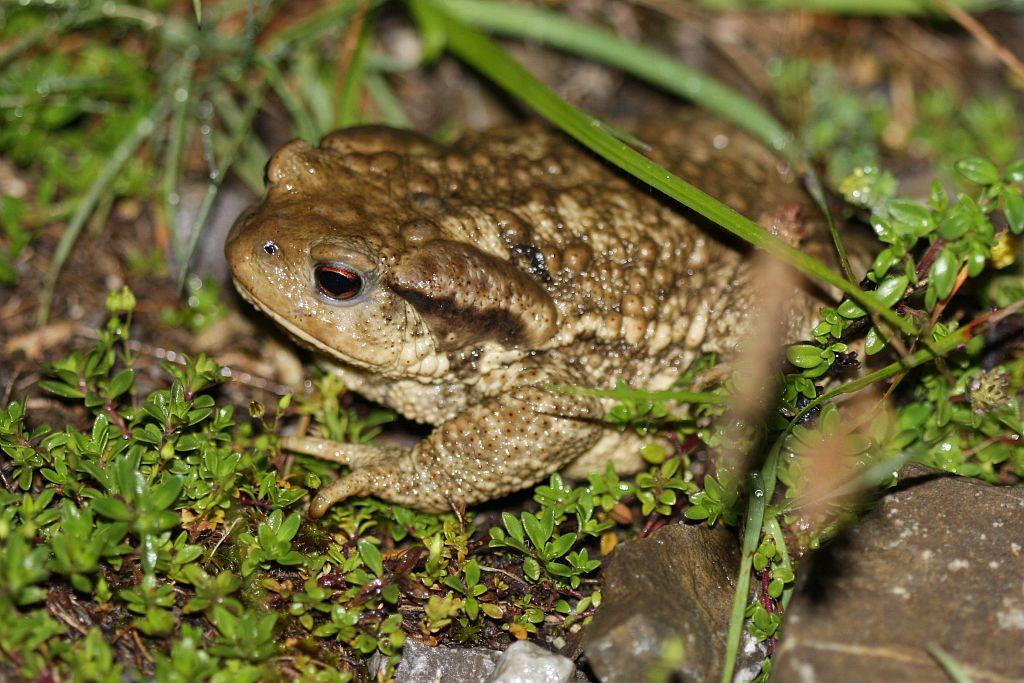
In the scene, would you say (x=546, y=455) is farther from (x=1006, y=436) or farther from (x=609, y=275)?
(x=1006, y=436)

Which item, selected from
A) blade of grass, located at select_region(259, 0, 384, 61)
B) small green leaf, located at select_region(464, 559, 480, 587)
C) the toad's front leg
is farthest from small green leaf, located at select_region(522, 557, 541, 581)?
blade of grass, located at select_region(259, 0, 384, 61)

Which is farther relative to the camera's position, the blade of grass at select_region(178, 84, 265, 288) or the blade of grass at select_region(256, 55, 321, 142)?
the blade of grass at select_region(256, 55, 321, 142)

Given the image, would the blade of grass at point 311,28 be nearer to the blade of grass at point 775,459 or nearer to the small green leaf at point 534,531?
the small green leaf at point 534,531

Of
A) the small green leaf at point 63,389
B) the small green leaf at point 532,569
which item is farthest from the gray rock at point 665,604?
the small green leaf at point 63,389

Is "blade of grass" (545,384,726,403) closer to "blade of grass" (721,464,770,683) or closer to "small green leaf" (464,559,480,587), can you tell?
"blade of grass" (721,464,770,683)

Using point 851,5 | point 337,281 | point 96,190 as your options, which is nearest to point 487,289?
point 337,281

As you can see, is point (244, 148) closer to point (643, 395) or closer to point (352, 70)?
point (352, 70)
